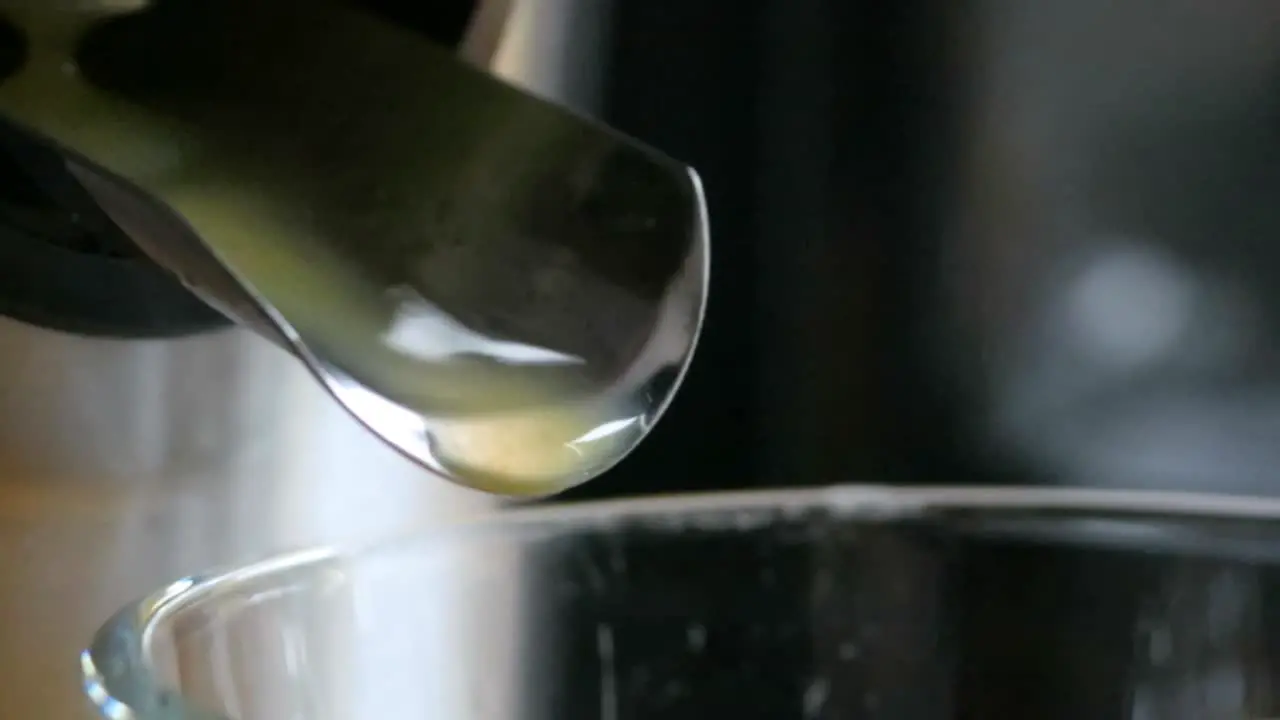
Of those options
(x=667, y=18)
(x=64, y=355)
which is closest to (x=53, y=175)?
(x=64, y=355)

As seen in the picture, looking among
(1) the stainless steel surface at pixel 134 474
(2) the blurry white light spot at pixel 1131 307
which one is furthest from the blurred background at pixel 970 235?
(1) the stainless steel surface at pixel 134 474

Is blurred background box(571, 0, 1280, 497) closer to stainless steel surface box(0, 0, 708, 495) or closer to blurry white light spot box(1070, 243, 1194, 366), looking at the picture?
blurry white light spot box(1070, 243, 1194, 366)

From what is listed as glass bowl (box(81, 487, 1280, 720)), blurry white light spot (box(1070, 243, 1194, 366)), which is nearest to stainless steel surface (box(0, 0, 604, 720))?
glass bowl (box(81, 487, 1280, 720))

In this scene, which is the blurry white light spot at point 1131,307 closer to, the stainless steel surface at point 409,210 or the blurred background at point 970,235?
the blurred background at point 970,235

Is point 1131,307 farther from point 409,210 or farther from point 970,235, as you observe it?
point 409,210

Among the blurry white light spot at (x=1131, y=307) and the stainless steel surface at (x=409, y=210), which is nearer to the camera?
the stainless steel surface at (x=409, y=210)

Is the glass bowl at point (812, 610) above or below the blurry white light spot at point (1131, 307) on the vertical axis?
below
